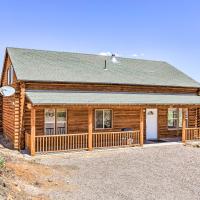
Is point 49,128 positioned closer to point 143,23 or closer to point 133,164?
point 133,164

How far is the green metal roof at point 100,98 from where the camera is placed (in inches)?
624

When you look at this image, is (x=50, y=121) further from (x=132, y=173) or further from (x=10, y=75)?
(x=132, y=173)

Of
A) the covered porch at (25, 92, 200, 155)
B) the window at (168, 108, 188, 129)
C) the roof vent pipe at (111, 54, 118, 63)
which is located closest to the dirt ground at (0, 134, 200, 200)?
the covered porch at (25, 92, 200, 155)

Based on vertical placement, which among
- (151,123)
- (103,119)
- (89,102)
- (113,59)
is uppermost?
(113,59)

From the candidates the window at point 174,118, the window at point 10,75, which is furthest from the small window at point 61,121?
the window at point 174,118

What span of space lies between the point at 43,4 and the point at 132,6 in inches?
221

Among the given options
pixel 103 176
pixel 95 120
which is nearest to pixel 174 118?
pixel 95 120

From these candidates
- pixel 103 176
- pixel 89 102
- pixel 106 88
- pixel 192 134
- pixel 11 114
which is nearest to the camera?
pixel 103 176

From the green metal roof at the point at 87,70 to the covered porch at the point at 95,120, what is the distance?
1.23m

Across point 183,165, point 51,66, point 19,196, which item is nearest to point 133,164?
point 183,165

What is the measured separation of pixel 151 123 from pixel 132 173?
9472 mm

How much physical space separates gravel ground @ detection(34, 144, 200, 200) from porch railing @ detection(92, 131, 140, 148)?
2.93 ft

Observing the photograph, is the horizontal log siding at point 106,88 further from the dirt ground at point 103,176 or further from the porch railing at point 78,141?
the dirt ground at point 103,176

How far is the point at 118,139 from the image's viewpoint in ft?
59.8
